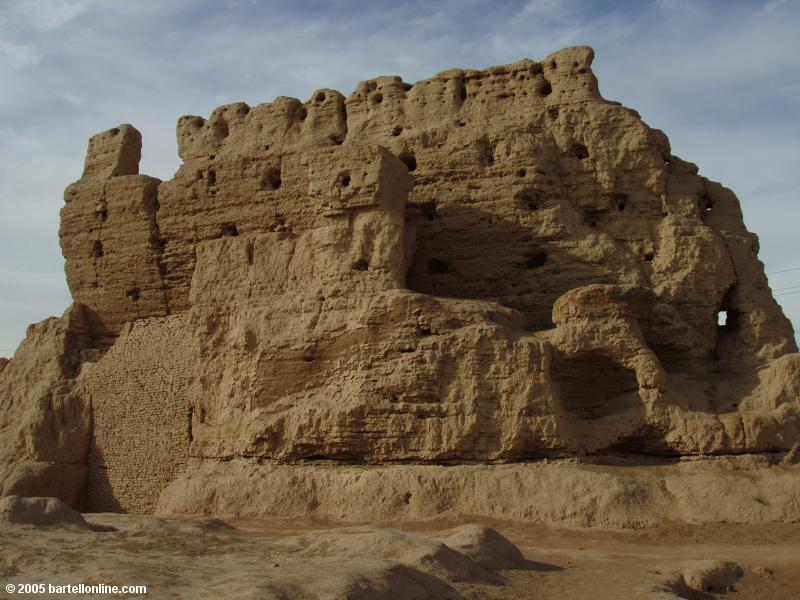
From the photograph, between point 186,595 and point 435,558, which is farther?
point 435,558

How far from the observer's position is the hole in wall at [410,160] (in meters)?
17.4

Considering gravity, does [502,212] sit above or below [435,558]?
above

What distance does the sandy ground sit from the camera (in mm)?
6797

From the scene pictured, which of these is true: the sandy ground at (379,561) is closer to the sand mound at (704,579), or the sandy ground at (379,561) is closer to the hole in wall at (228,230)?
the sand mound at (704,579)

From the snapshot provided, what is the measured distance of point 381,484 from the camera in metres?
12.9

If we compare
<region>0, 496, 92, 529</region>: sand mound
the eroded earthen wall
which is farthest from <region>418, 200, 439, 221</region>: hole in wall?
<region>0, 496, 92, 529</region>: sand mound

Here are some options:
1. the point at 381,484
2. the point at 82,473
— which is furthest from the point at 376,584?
the point at 82,473

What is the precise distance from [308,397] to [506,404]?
3411mm

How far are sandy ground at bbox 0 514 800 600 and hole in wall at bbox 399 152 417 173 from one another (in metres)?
8.20

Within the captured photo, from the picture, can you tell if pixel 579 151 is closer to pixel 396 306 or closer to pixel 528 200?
pixel 528 200

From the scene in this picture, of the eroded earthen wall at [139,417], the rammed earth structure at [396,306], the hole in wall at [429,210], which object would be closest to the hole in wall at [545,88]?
the rammed earth structure at [396,306]

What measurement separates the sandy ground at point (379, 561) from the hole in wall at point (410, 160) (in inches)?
323

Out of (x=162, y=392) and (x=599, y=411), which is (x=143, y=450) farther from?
(x=599, y=411)

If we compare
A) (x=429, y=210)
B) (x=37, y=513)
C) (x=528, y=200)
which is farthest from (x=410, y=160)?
(x=37, y=513)
